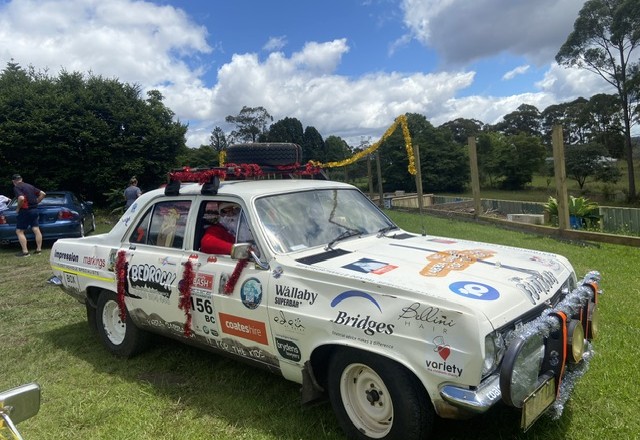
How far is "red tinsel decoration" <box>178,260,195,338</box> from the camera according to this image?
3781mm

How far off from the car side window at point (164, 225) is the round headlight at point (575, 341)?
2.93 m

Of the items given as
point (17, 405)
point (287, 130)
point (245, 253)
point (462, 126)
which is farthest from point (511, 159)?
point (17, 405)

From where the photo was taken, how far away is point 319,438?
3.07 m

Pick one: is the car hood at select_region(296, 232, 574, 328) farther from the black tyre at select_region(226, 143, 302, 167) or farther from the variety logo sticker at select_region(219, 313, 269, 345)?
the black tyre at select_region(226, 143, 302, 167)

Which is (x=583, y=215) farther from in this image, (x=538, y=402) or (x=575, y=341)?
(x=538, y=402)

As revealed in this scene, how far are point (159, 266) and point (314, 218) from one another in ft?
4.64

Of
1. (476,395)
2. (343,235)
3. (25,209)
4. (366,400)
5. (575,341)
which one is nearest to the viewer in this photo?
(476,395)

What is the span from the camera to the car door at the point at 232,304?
329 cm

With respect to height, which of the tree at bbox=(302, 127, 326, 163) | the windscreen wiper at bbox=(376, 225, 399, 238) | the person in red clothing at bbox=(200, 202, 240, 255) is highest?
the tree at bbox=(302, 127, 326, 163)

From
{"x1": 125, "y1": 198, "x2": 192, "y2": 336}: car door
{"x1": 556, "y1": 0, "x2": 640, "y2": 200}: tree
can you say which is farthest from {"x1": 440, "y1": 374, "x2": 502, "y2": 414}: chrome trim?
{"x1": 556, "y1": 0, "x2": 640, "y2": 200}: tree

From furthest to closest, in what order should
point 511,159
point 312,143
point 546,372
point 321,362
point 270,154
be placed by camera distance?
point 312,143, point 511,159, point 270,154, point 321,362, point 546,372

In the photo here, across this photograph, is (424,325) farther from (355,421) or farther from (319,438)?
(319,438)

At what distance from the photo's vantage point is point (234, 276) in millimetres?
3428

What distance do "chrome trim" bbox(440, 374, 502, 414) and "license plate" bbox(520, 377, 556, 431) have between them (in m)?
0.16
